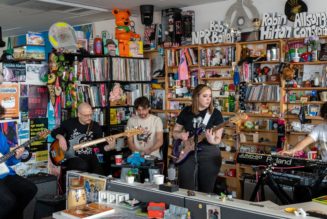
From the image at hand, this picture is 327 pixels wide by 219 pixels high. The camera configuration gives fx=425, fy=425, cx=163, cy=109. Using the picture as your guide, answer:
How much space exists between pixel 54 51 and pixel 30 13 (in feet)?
7.06

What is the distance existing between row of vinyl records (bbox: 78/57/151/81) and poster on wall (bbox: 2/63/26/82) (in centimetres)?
79

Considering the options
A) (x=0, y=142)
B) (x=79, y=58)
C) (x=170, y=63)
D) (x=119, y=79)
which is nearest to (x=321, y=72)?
(x=170, y=63)

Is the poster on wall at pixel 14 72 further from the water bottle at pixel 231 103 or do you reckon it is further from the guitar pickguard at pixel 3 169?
the water bottle at pixel 231 103

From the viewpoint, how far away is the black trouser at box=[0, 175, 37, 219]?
3.74 metres

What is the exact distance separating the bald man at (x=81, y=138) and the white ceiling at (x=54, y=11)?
84.5 inches

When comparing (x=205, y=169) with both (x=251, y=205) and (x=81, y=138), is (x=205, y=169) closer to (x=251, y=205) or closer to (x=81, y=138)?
(x=81, y=138)

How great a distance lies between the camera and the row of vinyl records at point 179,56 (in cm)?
629

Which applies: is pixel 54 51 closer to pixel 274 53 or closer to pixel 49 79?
pixel 49 79

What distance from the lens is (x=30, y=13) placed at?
7406mm

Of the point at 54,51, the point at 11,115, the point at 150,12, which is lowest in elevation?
the point at 11,115

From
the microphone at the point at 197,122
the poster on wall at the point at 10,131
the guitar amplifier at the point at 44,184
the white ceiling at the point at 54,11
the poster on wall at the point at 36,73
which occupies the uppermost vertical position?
the white ceiling at the point at 54,11

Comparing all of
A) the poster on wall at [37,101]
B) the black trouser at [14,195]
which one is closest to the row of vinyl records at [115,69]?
the poster on wall at [37,101]

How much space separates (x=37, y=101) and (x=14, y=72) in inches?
18.9

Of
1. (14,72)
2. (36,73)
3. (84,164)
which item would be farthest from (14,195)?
(36,73)
